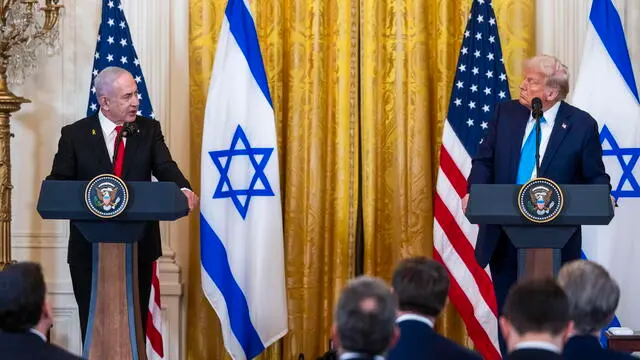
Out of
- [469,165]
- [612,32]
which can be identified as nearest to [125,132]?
[469,165]

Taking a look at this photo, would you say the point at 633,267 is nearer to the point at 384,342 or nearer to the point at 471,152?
the point at 471,152

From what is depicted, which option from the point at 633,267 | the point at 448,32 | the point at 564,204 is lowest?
the point at 633,267

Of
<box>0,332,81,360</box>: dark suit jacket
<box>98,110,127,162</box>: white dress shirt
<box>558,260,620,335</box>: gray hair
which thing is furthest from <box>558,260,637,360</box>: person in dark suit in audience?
<box>98,110,127,162</box>: white dress shirt

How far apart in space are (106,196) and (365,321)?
7.17ft

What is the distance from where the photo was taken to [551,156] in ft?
16.9

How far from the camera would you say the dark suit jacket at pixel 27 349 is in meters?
2.96

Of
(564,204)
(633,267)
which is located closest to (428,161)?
(633,267)

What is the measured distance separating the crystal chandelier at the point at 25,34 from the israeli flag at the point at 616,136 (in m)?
3.08

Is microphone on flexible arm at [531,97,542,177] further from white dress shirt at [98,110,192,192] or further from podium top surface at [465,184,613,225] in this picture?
white dress shirt at [98,110,192,192]

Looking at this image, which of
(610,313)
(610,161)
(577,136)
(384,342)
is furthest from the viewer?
(610,161)

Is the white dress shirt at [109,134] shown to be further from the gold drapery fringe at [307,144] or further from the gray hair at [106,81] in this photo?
the gold drapery fringe at [307,144]

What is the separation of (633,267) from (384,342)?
3.90 metres

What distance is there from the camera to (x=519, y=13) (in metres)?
6.93

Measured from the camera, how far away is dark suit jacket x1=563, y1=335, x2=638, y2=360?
3081 mm
